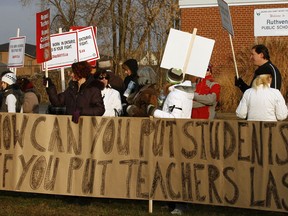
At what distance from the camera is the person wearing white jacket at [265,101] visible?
864 cm

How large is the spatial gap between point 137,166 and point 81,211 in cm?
93

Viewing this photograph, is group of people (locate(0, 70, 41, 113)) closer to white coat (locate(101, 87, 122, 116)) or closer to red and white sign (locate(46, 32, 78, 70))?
red and white sign (locate(46, 32, 78, 70))

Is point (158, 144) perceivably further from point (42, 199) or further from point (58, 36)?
point (58, 36)

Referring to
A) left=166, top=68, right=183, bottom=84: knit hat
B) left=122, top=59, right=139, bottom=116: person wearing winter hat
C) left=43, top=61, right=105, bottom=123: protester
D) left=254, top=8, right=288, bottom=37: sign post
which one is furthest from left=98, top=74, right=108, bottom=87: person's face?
left=254, top=8, right=288, bottom=37: sign post

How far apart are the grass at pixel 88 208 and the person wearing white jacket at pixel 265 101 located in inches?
49.5

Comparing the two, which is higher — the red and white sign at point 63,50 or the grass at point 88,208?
the red and white sign at point 63,50

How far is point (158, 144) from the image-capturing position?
884 centimetres

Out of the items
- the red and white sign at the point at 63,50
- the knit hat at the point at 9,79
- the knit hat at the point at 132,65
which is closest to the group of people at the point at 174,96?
the knit hat at the point at 132,65

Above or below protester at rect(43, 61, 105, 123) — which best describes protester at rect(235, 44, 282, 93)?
above

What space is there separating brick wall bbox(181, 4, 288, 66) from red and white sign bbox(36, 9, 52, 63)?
79.3 feet

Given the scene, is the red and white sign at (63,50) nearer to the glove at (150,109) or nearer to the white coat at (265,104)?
the glove at (150,109)

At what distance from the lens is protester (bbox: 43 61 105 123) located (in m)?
9.29

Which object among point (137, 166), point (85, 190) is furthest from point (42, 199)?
point (137, 166)

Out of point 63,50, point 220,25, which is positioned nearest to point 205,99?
point 63,50
